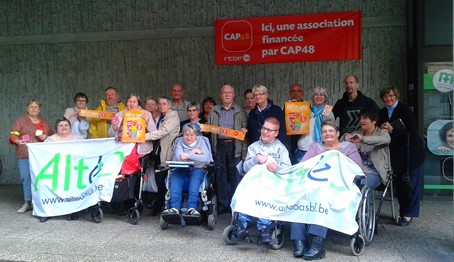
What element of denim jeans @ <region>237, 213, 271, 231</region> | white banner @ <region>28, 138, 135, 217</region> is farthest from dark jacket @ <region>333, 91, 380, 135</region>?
white banner @ <region>28, 138, 135, 217</region>

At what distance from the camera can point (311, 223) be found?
14.2ft

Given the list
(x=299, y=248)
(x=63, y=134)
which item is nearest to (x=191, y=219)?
(x=299, y=248)

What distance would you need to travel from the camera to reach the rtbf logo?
7793 mm

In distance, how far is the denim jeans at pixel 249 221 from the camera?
4.55 m

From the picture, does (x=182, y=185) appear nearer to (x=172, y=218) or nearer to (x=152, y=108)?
(x=172, y=218)

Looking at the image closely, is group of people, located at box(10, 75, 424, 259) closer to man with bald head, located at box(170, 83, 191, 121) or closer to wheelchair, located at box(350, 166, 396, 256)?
man with bald head, located at box(170, 83, 191, 121)

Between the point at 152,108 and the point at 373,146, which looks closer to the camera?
the point at 373,146

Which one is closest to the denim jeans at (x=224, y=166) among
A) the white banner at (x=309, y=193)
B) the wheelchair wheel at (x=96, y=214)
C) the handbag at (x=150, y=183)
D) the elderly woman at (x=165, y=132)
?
the elderly woman at (x=165, y=132)

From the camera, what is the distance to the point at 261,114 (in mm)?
5531

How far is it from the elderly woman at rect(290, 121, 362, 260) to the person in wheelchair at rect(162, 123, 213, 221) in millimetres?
1201

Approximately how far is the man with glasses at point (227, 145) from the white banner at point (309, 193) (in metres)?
1.06

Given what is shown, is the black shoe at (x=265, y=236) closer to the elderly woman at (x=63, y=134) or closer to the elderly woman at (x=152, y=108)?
the elderly woman at (x=152, y=108)

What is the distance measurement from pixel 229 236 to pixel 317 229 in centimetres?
100

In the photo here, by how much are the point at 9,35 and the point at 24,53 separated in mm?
504
